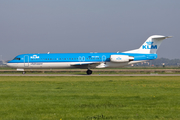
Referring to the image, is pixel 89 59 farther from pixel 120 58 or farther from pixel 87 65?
pixel 120 58

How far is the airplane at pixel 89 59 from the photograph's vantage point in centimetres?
3959

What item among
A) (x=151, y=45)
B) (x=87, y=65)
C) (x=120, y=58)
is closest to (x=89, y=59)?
(x=87, y=65)

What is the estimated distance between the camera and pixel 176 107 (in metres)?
10.7

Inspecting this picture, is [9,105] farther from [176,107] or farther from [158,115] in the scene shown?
[176,107]

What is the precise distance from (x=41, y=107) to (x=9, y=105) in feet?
5.51

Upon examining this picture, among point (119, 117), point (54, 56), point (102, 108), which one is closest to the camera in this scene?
point (119, 117)

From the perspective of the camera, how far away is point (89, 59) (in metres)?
→ 39.8

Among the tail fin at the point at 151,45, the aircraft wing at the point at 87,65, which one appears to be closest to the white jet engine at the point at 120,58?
the aircraft wing at the point at 87,65

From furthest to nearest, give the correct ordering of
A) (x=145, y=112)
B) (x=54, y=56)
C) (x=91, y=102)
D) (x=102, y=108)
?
(x=54, y=56) < (x=91, y=102) < (x=102, y=108) < (x=145, y=112)

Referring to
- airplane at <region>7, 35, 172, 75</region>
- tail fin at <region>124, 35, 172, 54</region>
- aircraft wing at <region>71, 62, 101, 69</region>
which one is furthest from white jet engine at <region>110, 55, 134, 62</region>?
tail fin at <region>124, 35, 172, 54</region>

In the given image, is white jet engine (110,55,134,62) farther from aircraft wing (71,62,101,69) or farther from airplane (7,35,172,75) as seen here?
aircraft wing (71,62,101,69)

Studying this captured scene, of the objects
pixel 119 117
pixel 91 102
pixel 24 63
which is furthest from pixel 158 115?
pixel 24 63

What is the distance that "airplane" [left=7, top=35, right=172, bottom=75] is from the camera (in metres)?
39.6

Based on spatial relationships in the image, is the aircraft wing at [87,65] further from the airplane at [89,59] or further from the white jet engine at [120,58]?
the white jet engine at [120,58]
